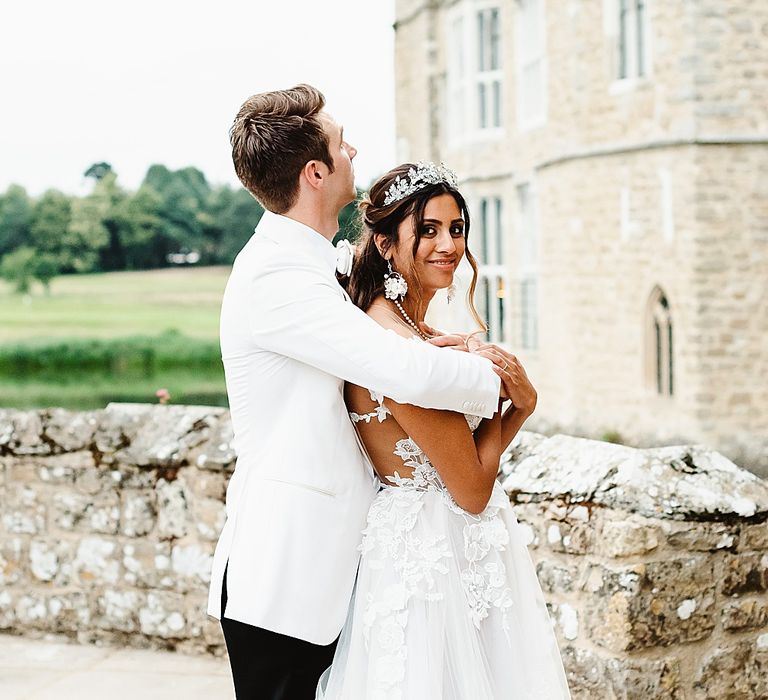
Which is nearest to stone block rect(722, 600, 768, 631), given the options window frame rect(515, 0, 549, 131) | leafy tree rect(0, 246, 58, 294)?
window frame rect(515, 0, 549, 131)

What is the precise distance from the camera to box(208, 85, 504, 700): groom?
77.7 inches

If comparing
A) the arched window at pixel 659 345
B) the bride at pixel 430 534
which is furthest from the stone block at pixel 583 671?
the arched window at pixel 659 345

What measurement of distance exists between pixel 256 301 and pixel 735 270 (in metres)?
12.1

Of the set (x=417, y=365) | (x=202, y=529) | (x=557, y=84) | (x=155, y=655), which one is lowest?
(x=155, y=655)

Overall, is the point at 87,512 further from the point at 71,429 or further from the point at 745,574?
the point at 745,574

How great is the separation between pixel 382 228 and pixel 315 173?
22 centimetres

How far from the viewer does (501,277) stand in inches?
705

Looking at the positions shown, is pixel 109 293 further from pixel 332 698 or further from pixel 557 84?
pixel 332 698

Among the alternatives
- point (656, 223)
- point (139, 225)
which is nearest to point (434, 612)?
point (656, 223)

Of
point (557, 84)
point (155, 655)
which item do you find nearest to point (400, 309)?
point (155, 655)

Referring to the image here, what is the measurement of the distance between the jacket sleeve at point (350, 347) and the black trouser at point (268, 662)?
53 cm

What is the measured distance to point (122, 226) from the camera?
32.8 metres

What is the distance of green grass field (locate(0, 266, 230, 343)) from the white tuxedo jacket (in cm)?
2914

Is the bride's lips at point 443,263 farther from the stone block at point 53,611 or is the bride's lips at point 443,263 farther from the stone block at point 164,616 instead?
the stone block at point 53,611
